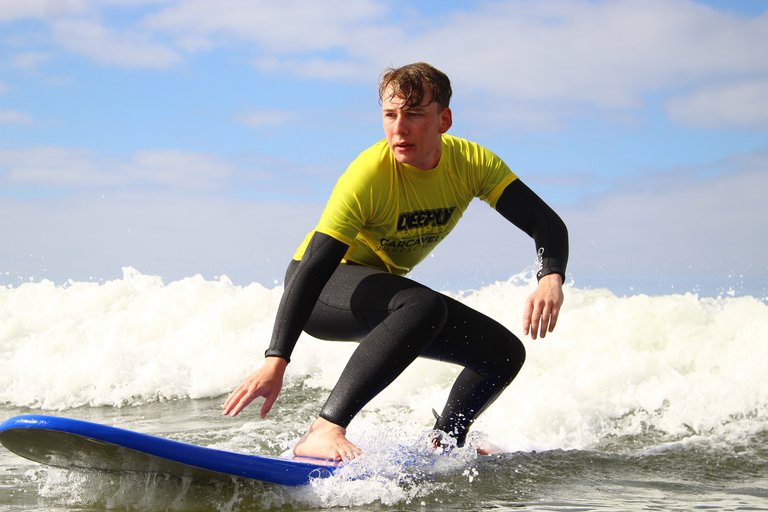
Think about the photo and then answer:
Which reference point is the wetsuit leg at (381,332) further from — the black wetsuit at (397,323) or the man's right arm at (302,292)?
the man's right arm at (302,292)

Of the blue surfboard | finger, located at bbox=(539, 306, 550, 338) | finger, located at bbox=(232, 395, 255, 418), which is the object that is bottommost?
the blue surfboard

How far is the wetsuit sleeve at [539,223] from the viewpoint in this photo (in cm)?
281

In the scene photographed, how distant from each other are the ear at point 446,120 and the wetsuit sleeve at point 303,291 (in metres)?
0.68

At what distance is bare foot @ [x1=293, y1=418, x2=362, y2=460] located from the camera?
2.42m

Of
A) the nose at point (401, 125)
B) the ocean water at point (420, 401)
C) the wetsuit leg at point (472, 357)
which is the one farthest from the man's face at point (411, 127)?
the ocean water at point (420, 401)

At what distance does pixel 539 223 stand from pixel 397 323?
855mm

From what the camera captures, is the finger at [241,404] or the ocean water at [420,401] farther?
the ocean water at [420,401]

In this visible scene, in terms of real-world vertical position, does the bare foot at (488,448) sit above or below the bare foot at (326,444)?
below

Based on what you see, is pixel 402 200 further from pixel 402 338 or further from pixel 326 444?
pixel 326 444

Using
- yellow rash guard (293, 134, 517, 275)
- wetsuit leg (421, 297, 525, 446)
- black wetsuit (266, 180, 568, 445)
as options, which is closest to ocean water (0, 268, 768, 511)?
wetsuit leg (421, 297, 525, 446)

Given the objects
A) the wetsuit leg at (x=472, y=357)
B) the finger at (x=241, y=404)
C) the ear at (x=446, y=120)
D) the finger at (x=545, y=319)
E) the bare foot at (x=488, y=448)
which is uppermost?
the ear at (x=446, y=120)

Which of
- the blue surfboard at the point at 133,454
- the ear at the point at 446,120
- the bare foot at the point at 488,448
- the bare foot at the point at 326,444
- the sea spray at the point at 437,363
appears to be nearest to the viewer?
the blue surfboard at the point at 133,454

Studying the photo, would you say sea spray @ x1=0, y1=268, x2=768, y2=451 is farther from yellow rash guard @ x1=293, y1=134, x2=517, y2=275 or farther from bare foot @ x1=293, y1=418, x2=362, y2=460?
yellow rash guard @ x1=293, y1=134, x2=517, y2=275

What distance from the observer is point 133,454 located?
2328 millimetres
